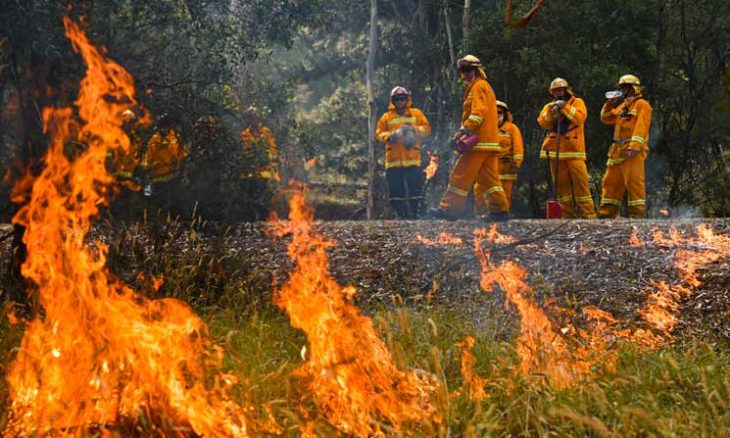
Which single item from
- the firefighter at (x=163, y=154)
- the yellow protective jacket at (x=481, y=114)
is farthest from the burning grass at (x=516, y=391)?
the yellow protective jacket at (x=481, y=114)

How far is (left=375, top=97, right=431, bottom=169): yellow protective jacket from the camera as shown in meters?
11.6

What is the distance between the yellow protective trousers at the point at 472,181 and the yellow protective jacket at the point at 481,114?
5.0 inches

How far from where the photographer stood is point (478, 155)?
9469 millimetres

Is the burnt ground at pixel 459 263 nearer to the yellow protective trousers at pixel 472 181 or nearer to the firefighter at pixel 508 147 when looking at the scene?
the yellow protective trousers at pixel 472 181

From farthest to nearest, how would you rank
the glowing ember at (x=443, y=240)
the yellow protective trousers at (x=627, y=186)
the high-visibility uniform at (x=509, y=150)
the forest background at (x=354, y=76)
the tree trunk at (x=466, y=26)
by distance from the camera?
the tree trunk at (x=466, y=26) → the high-visibility uniform at (x=509, y=150) → the yellow protective trousers at (x=627, y=186) → the glowing ember at (x=443, y=240) → the forest background at (x=354, y=76)

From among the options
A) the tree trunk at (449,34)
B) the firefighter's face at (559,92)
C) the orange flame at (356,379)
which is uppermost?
the tree trunk at (449,34)

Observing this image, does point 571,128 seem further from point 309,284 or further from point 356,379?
point 356,379

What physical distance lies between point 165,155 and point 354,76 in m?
20.2

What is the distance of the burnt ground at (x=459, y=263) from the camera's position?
6012mm

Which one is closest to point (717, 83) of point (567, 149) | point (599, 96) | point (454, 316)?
point (599, 96)

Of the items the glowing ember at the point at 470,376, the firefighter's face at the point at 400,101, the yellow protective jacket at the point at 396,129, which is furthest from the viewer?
the yellow protective jacket at the point at 396,129

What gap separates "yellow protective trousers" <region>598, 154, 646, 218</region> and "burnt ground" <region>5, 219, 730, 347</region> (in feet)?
7.82

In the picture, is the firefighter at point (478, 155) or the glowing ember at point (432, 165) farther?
the glowing ember at point (432, 165)

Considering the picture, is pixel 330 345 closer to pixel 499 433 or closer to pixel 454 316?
pixel 499 433
